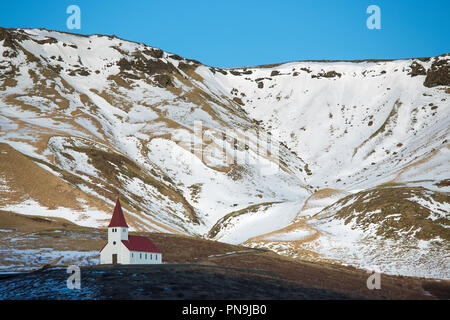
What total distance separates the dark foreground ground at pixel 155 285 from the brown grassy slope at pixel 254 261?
12.0ft

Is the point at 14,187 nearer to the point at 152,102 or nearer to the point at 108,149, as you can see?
the point at 108,149

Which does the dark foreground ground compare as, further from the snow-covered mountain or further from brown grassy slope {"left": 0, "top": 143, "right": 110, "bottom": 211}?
brown grassy slope {"left": 0, "top": 143, "right": 110, "bottom": 211}

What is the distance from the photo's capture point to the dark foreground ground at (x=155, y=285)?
3086 centimetres

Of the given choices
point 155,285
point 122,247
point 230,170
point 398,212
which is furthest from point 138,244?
point 230,170

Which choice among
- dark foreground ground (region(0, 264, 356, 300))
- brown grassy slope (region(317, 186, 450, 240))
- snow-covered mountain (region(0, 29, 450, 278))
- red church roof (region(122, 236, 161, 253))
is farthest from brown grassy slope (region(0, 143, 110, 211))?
brown grassy slope (region(317, 186, 450, 240))

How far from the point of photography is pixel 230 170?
147250 mm

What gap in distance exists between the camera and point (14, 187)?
84812mm

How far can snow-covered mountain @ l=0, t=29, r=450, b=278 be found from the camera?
64312 millimetres

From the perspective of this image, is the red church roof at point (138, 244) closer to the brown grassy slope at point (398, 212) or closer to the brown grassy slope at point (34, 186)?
the brown grassy slope at point (398, 212)

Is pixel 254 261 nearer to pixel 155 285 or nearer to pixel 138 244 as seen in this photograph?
pixel 138 244

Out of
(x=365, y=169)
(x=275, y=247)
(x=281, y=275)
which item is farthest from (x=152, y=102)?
(x=281, y=275)

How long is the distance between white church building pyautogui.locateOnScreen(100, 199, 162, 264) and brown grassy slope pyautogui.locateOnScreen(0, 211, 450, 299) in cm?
642

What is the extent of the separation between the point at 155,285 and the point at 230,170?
4501 inches
